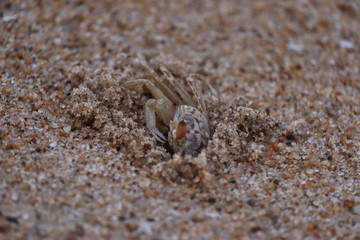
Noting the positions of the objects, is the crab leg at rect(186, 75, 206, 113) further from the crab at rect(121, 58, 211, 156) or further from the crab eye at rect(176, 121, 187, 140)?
the crab eye at rect(176, 121, 187, 140)

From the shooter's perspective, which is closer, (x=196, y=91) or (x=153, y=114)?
(x=153, y=114)

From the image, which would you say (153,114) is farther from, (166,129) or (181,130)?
(181,130)

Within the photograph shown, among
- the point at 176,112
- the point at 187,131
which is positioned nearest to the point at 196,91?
the point at 176,112

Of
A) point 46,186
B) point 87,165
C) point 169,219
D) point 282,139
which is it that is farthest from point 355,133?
point 46,186

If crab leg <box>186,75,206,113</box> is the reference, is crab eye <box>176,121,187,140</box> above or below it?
above

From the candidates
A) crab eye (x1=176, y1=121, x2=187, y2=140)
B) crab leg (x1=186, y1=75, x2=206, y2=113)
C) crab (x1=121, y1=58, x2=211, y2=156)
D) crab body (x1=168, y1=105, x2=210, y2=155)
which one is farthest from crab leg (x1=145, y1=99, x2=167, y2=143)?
crab leg (x1=186, y1=75, x2=206, y2=113)

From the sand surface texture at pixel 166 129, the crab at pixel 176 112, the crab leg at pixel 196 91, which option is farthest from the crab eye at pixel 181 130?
the crab leg at pixel 196 91
